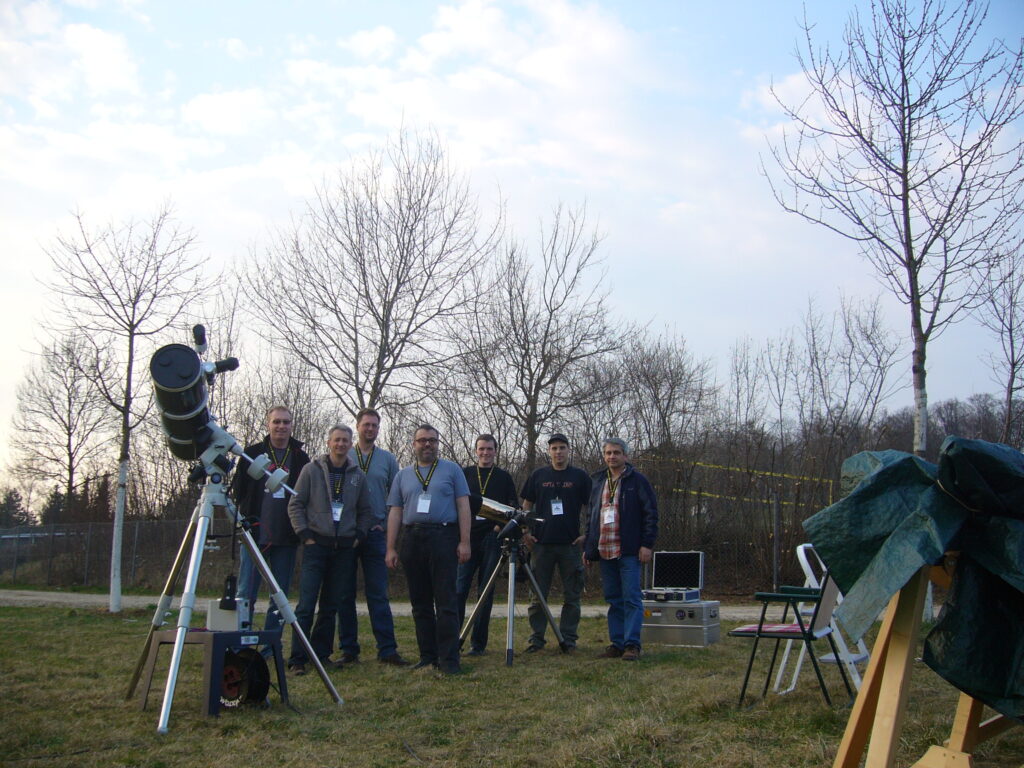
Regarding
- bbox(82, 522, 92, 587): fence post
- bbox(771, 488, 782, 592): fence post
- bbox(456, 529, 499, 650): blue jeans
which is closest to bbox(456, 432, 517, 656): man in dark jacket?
bbox(456, 529, 499, 650): blue jeans

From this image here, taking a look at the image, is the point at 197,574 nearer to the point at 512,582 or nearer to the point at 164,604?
the point at 164,604

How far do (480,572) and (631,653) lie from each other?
170cm

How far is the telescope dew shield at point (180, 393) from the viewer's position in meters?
4.71

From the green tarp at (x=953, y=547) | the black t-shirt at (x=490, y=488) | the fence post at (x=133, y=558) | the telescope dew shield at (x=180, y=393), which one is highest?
the telescope dew shield at (x=180, y=393)

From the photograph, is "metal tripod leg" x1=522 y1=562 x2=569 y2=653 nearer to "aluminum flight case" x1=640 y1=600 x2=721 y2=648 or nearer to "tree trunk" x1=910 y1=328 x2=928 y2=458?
"aluminum flight case" x1=640 y1=600 x2=721 y2=648

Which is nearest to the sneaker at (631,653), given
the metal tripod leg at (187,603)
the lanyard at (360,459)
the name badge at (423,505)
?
the name badge at (423,505)

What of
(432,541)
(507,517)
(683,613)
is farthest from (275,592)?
(683,613)

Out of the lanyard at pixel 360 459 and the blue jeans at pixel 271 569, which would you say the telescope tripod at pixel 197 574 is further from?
the lanyard at pixel 360 459

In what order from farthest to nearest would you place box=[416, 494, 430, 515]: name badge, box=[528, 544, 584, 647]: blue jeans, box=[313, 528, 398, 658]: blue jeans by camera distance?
1. box=[528, 544, 584, 647]: blue jeans
2. box=[313, 528, 398, 658]: blue jeans
3. box=[416, 494, 430, 515]: name badge

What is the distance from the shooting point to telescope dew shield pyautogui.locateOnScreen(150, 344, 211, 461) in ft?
15.5

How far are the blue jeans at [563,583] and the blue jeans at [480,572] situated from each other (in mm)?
467

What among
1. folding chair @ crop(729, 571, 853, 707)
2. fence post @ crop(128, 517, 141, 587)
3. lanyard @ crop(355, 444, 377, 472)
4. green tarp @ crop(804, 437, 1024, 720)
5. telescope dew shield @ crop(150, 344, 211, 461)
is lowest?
fence post @ crop(128, 517, 141, 587)

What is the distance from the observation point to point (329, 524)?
22.3ft

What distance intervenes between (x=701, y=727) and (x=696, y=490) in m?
11.4
